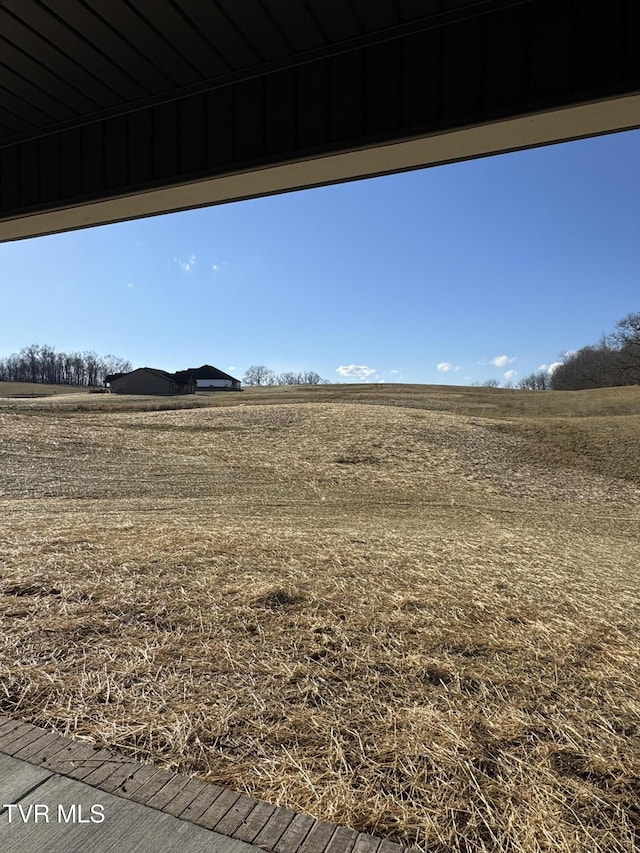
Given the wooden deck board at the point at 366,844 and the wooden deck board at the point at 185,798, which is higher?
the wooden deck board at the point at 185,798

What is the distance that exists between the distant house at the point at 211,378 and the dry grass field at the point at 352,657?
213 ft

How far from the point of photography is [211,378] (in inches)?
2842

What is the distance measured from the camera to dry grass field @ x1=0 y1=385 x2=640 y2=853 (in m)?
1.48

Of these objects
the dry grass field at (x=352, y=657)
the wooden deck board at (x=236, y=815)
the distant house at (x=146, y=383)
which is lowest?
the dry grass field at (x=352, y=657)

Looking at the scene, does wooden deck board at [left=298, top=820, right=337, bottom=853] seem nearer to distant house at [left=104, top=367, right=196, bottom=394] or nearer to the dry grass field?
the dry grass field

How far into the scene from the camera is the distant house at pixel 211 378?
70.2 metres

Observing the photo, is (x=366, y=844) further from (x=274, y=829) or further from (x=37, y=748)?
(x=37, y=748)

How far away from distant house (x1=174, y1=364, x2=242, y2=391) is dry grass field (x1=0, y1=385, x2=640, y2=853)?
6500cm

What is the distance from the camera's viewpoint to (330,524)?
5.73 meters

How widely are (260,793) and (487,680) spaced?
1125 mm

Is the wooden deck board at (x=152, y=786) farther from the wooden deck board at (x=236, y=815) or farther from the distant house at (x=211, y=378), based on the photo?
the distant house at (x=211, y=378)

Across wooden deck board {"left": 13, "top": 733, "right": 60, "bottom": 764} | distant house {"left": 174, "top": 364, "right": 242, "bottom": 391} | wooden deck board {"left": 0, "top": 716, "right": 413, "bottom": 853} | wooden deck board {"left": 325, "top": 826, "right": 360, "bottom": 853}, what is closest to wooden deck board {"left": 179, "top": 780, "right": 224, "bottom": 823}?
wooden deck board {"left": 0, "top": 716, "right": 413, "bottom": 853}

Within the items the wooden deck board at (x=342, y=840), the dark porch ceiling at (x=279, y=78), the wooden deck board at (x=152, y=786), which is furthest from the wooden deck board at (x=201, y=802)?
the dark porch ceiling at (x=279, y=78)

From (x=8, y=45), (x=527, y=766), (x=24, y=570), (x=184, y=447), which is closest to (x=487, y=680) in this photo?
(x=527, y=766)
